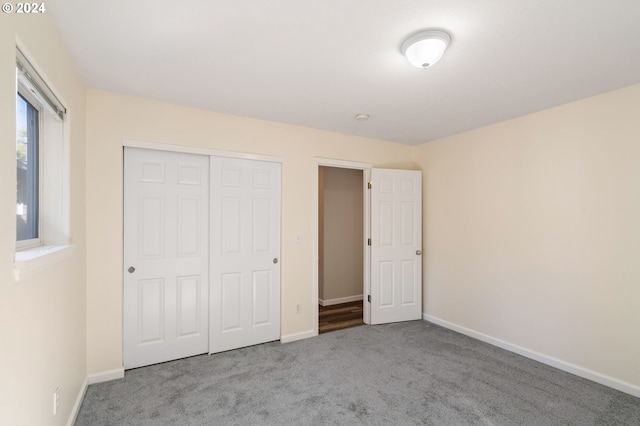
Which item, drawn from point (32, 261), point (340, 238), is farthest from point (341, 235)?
point (32, 261)

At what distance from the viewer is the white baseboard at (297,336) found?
11.5ft

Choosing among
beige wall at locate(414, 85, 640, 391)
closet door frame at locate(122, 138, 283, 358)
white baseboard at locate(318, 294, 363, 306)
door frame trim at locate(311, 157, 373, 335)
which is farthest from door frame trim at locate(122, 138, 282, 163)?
white baseboard at locate(318, 294, 363, 306)

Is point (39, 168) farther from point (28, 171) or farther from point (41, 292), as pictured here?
point (41, 292)

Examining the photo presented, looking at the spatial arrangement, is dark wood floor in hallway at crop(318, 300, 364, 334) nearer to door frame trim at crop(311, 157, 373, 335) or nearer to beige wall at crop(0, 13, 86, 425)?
door frame trim at crop(311, 157, 373, 335)

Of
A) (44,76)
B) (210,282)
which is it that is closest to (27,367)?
(44,76)

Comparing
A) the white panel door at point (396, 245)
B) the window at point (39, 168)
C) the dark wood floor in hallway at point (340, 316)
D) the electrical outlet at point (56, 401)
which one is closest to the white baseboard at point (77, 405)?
the electrical outlet at point (56, 401)

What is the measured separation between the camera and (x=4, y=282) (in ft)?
3.73

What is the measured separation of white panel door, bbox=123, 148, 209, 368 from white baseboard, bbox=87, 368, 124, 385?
0.10m

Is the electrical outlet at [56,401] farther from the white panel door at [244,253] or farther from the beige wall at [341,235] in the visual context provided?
the beige wall at [341,235]

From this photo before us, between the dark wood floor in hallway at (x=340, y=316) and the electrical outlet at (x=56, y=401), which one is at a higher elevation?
the electrical outlet at (x=56, y=401)

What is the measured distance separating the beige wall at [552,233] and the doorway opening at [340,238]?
5.30 feet

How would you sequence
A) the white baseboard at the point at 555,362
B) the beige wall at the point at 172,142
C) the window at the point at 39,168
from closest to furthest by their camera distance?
the window at the point at 39,168, the white baseboard at the point at 555,362, the beige wall at the point at 172,142

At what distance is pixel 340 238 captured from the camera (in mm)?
5344

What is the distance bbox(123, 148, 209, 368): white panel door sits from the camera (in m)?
2.82
